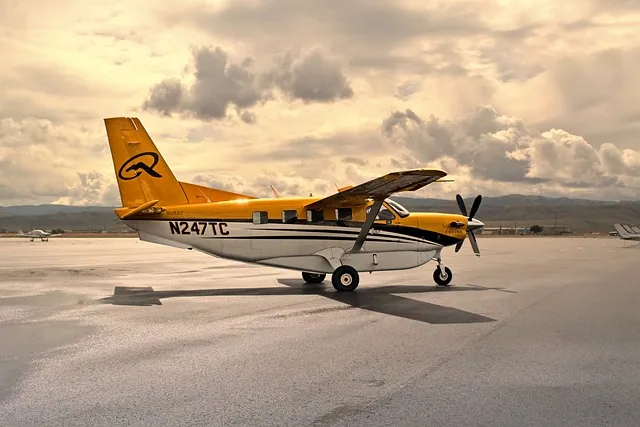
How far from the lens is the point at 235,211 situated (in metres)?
19.9

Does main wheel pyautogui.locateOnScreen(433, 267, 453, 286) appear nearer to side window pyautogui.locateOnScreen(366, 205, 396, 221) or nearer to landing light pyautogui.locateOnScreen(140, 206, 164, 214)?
side window pyautogui.locateOnScreen(366, 205, 396, 221)

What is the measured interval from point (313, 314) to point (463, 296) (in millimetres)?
5603

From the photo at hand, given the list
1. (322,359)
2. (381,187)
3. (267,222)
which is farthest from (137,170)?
(322,359)

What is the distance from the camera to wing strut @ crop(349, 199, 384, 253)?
758 inches

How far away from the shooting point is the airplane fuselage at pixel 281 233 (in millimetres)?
19625

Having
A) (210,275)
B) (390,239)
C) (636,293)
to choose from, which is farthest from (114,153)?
(636,293)

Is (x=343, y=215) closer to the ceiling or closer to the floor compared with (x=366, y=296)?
closer to the ceiling

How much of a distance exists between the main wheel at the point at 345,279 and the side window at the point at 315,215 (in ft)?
6.23

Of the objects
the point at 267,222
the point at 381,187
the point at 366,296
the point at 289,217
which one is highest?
the point at 381,187

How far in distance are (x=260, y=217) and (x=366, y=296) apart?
186 inches

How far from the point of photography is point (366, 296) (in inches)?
691

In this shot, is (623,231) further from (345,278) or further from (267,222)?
(267,222)

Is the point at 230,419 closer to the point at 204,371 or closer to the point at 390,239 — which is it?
the point at 204,371

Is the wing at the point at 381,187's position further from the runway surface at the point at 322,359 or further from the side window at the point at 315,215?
the runway surface at the point at 322,359
